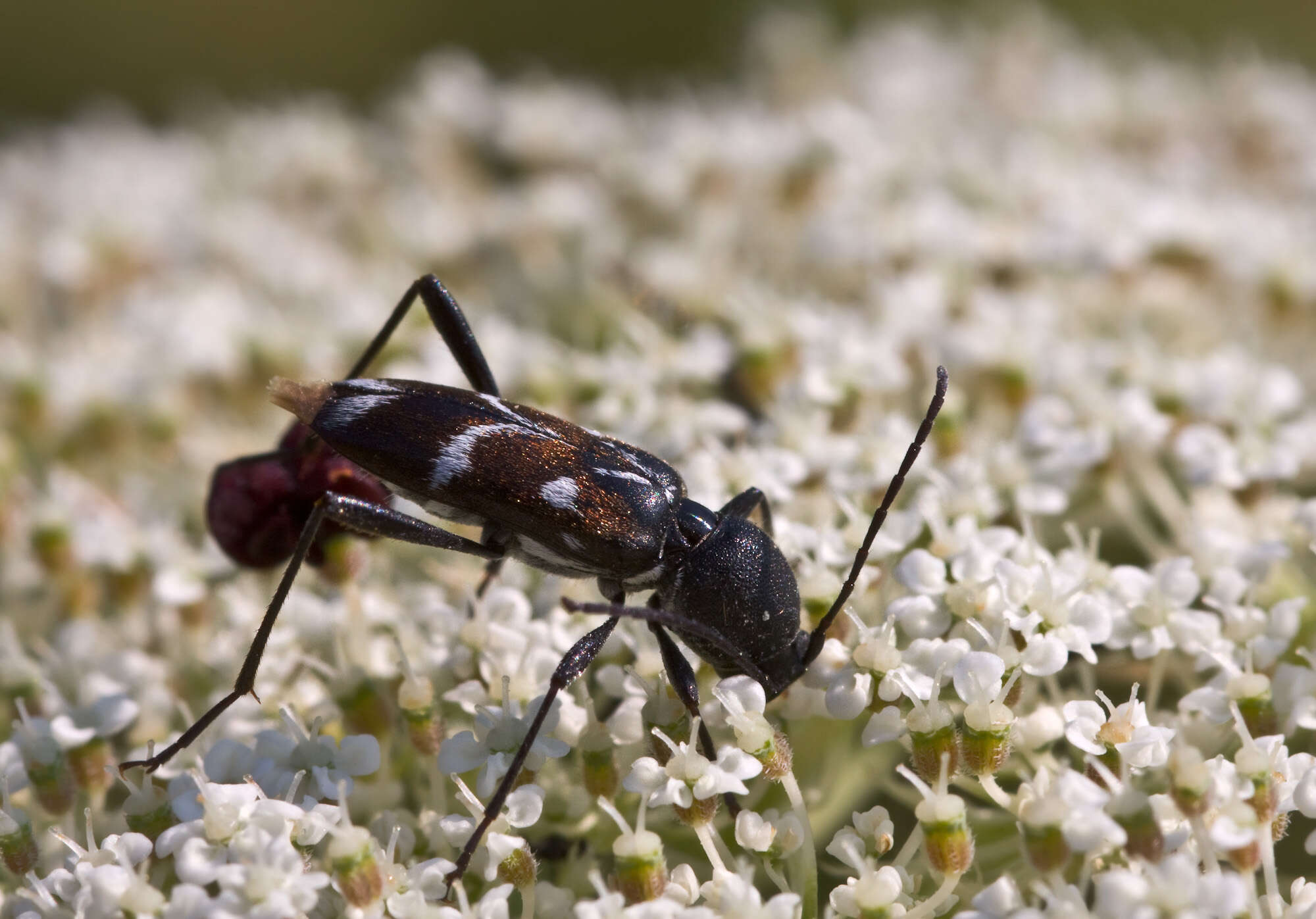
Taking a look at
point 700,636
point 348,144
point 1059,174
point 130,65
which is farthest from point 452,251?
point 130,65

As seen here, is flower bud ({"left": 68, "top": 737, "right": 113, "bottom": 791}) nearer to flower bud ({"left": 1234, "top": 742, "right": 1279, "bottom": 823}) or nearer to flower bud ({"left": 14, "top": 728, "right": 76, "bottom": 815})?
flower bud ({"left": 14, "top": 728, "right": 76, "bottom": 815})

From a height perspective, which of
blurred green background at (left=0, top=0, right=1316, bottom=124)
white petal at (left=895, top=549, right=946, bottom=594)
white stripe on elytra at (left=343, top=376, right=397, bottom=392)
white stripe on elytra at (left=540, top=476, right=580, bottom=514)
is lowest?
white petal at (left=895, top=549, right=946, bottom=594)

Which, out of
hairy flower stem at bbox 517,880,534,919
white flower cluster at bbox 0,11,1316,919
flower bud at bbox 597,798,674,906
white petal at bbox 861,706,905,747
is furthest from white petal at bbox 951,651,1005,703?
hairy flower stem at bbox 517,880,534,919

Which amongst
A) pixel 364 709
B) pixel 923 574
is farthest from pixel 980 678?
pixel 364 709

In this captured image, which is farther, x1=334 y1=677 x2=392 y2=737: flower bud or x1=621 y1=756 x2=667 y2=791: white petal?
x1=334 y1=677 x2=392 y2=737: flower bud

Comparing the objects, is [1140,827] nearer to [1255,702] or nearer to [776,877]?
[1255,702]

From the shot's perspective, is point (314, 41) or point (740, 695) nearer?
point (740, 695)
